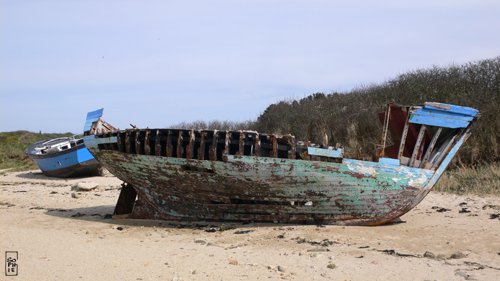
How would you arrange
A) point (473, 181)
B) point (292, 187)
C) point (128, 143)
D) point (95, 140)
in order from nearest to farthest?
point (292, 187) → point (128, 143) → point (95, 140) → point (473, 181)

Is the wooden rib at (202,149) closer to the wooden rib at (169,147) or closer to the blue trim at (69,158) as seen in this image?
the wooden rib at (169,147)

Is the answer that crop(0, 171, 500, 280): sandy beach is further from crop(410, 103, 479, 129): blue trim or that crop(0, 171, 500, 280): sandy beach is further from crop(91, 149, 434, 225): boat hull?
crop(410, 103, 479, 129): blue trim

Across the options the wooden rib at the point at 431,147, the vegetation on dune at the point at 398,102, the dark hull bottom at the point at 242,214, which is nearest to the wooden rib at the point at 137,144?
the dark hull bottom at the point at 242,214

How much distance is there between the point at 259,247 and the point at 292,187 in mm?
1475

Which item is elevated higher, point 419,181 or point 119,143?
point 119,143

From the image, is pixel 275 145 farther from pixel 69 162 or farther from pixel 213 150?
pixel 69 162

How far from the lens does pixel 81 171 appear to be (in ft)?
62.2

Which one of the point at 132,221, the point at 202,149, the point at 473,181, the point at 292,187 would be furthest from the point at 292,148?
the point at 473,181

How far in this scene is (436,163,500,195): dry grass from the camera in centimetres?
1178

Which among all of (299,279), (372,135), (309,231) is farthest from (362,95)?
(299,279)

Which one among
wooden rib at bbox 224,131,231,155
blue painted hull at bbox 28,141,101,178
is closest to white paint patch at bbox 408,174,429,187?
wooden rib at bbox 224,131,231,155

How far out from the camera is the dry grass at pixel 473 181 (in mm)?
11781

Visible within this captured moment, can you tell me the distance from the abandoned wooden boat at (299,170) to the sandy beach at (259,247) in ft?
1.09

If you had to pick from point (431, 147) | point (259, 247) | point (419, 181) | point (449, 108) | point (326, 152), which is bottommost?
point (259, 247)
